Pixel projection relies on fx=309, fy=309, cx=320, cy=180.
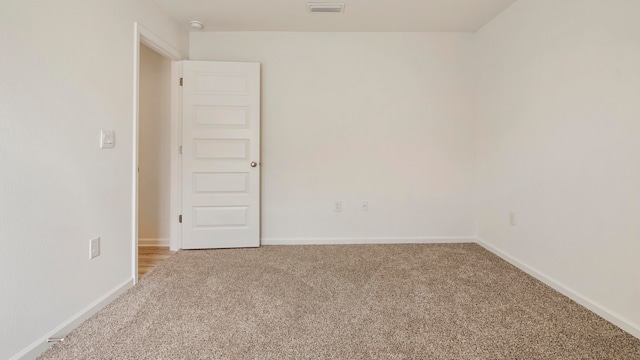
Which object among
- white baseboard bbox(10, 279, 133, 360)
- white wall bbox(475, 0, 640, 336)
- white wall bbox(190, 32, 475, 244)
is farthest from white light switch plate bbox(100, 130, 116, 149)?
white wall bbox(475, 0, 640, 336)

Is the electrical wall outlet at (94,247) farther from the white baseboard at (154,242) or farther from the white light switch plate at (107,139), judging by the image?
the white baseboard at (154,242)

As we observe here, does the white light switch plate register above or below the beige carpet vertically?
above

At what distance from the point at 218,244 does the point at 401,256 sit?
1865mm

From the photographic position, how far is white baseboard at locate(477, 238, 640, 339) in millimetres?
1753

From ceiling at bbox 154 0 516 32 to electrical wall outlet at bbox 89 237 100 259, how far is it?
6.58 feet

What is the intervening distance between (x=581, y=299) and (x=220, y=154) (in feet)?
10.4

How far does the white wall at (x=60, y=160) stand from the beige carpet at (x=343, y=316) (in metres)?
0.22

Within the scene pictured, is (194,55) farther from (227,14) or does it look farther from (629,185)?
(629,185)

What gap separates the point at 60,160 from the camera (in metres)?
1.67

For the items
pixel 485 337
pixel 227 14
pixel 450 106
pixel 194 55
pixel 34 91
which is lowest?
pixel 485 337

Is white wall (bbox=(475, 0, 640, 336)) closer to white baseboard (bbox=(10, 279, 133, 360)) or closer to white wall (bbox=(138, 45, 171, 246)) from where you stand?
white baseboard (bbox=(10, 279, 133, 360))

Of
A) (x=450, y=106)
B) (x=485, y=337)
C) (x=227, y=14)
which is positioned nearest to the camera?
(x=485, y=337)

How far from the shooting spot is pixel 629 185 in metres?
1.77

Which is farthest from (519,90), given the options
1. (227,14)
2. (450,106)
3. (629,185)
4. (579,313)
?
(227,14)
